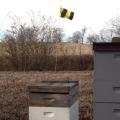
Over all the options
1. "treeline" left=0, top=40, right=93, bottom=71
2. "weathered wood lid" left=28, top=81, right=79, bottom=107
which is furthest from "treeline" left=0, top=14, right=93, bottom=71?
"weathered wood lid" left=28, top=81, right=79, bottom=107

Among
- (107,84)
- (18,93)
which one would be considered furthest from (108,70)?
(18,93)

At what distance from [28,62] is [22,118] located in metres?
16.2

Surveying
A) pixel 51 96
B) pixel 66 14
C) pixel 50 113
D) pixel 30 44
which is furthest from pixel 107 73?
pixel 30 44

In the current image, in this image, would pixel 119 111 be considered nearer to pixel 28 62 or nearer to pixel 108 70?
pixel 108 70

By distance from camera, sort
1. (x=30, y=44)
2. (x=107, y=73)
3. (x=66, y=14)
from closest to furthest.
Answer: (x=107, y=73)
(x=66, y=14)
(x=30, y=44)

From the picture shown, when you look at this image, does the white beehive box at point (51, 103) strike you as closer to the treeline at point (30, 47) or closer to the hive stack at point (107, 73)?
the hive stack at point (107, 73)

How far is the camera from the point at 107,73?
4816 millimetres

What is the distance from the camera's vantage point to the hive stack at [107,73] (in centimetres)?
480

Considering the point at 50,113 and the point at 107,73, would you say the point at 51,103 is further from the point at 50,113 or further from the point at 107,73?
the point at 107,73

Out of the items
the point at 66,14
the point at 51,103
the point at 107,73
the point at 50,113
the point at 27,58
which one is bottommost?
the point at 27,58

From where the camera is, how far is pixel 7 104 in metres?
8.08

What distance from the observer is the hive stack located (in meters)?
4.80

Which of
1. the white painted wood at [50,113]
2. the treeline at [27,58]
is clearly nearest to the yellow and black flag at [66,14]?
the white painted wood at [50,113]

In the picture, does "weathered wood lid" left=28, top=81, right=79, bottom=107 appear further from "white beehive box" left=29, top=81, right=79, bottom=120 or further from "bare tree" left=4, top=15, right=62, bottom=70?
"bare tree" left=4, top=15, right=62, bottom=70
